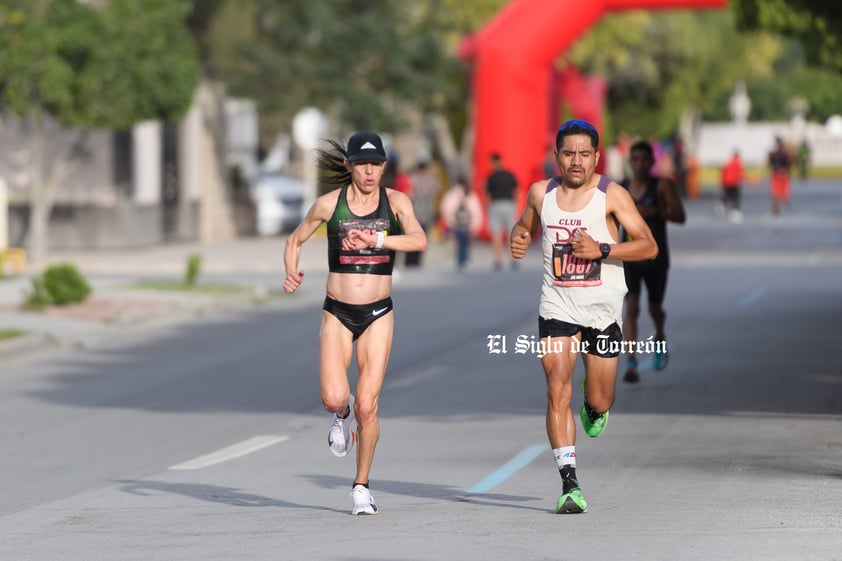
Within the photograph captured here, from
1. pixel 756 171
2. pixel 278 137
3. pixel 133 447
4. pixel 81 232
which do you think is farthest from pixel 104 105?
pixel 756 171

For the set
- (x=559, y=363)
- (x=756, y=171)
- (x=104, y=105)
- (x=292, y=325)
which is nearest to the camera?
(x=559, y=363)

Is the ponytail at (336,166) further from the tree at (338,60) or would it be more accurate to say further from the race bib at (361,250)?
the tree at (338,60)

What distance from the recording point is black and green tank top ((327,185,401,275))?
30.3ft

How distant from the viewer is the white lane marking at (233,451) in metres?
11.5

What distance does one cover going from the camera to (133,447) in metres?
12.5

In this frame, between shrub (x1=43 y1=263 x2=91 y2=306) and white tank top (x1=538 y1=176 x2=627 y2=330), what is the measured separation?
14313 mm

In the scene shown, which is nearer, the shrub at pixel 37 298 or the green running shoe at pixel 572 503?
the green running shoe at pixel 572 503

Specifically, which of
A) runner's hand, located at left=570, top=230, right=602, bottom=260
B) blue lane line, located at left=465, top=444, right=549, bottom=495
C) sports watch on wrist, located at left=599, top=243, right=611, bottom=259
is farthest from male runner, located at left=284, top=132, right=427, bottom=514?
blue lane line, located at left=465, top=444, right=549, bottom=495

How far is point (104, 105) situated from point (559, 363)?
22.6 m

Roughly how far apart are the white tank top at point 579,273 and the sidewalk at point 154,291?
409 inches

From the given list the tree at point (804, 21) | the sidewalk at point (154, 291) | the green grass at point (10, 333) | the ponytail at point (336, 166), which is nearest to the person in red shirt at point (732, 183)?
the sidewalk at point (154, 291)

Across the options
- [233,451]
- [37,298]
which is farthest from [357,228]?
[37,298]

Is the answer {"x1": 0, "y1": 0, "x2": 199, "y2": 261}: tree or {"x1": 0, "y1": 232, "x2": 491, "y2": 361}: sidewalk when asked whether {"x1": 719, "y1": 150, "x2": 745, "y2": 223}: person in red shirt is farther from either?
{"x1": 0, "y1": 0, "x2": 199, "y2": 261}: tree

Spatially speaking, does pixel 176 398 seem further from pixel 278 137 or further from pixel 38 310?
pixel 278 137
